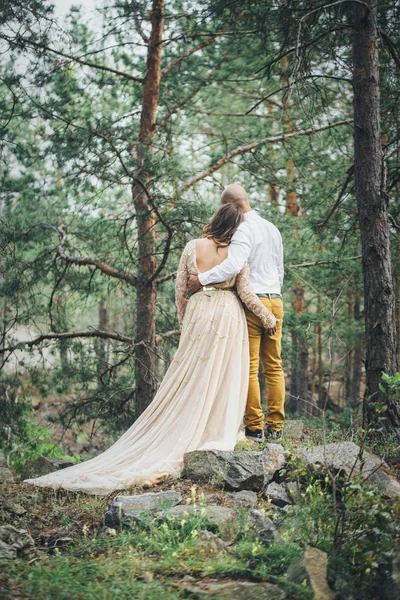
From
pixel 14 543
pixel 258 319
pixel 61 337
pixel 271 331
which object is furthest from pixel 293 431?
pixel 14 543

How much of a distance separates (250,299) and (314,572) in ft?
10.2

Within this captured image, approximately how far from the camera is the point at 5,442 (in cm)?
995

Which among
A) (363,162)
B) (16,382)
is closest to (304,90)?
(363,162)

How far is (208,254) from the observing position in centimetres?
587

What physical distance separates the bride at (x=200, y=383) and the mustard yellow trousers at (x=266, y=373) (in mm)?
121

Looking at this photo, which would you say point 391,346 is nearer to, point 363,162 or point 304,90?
point 363,162

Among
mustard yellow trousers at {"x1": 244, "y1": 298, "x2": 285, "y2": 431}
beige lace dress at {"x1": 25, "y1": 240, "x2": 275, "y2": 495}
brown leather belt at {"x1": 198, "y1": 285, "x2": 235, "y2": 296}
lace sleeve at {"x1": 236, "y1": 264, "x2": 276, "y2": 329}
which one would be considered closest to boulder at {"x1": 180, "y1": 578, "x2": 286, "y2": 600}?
beige lace dress at {"x1": 25, "y1": 240, "x2": 275, "y2": 495}

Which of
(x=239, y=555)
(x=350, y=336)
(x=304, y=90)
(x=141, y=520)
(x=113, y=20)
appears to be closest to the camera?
(x=239, y=555)

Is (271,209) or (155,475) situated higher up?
(271,209)

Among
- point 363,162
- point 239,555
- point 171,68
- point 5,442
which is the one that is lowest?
point 5,442

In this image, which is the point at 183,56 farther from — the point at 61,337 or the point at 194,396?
the point at 194,396

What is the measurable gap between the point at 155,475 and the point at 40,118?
241 inches

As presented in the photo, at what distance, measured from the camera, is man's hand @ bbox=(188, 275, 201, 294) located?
5.88 m

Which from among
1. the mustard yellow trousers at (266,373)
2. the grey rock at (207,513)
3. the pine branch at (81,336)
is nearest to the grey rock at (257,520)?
the grey rock at (207,513)
